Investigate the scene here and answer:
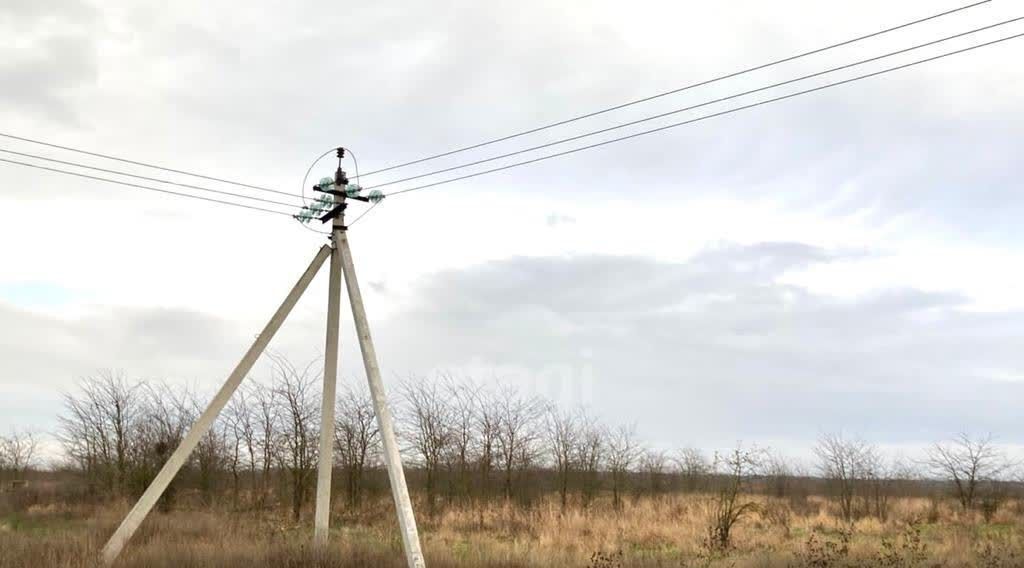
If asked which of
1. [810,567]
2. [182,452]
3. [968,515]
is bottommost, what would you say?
[968,515]

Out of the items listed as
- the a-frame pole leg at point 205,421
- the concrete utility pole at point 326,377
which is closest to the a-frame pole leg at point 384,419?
the concrete utility pole at point 326,377

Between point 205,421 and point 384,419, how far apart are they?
2.86 metres

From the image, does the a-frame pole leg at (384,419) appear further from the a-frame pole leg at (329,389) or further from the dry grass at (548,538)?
the dry grass at (548,538)

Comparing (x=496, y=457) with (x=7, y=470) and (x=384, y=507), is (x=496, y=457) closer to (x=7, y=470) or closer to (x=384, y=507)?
(x=384, y=507)

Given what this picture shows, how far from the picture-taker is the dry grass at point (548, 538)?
10.2 meters

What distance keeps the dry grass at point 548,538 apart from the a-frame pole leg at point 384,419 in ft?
3.09

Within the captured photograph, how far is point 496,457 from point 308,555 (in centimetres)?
1472

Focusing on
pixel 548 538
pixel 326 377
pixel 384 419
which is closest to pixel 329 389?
pixel 326 377

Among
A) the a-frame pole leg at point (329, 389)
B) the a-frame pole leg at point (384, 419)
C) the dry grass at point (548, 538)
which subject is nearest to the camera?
the a-frame pole leg at point (384, 419)

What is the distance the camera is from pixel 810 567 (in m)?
10.6

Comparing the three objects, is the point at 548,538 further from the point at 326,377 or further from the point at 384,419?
the point at 384,419

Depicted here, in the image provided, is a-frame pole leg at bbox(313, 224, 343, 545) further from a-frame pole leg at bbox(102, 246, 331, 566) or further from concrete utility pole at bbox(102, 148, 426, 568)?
a-frame pole leg at bbox(102, 246, 331, 566)

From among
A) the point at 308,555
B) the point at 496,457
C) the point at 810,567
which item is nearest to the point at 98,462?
the point at 496,457

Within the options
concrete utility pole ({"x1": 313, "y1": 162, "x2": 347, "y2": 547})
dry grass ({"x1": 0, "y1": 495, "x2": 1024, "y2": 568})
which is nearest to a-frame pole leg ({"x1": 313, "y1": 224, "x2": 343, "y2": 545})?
concrete utility pole ({"x1": 313, "y1": 162, "x2": 347, "y2": 547})
